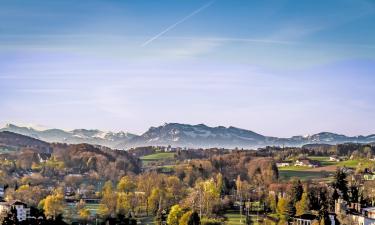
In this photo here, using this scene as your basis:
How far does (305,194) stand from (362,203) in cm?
558

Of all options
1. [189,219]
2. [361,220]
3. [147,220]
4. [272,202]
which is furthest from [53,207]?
[361,220]

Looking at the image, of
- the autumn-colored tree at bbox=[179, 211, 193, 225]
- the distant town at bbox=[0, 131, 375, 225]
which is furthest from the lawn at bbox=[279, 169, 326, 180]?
the autumn-colored tree at bbox=[179, 211, 193, 225]

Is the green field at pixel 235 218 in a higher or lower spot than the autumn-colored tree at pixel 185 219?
lower

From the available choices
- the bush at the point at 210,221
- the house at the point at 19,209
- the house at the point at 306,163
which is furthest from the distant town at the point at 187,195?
the house at the point at 306,163

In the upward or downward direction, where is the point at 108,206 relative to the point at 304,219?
upward

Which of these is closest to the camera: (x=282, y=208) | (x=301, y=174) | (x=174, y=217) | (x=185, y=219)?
(x=185, y=219)

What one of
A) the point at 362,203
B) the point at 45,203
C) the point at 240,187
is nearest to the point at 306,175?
the point at 240,187

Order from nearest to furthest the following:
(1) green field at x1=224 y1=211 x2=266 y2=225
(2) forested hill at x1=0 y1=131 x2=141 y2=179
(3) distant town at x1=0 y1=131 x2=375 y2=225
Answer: (3) distant town at x1=0 y1=131 x2=375 y2=225 → (1) green field at x1=224 y1=211 x2=266 y2=225 → (2) forested hill at x1=0 y1=131 x2=141 y2=179

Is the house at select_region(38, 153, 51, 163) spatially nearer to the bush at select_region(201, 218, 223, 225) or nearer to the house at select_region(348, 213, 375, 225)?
the bush at select_region(201, 218, 223, 225)

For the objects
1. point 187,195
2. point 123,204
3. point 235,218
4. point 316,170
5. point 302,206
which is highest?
point 316,170

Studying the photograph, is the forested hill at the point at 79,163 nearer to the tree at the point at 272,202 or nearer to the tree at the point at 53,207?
the tree at the point at 272,202

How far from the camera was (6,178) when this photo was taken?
7725 centimetres

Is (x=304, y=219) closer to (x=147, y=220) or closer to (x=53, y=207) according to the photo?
(x=147, y=220)

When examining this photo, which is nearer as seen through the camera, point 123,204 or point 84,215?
point 84,215
